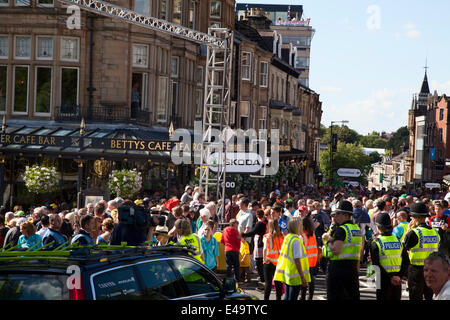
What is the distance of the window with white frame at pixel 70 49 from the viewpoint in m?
31.8

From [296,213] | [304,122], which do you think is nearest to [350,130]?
[304,122]

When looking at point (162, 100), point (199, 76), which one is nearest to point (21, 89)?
point (162, 100)

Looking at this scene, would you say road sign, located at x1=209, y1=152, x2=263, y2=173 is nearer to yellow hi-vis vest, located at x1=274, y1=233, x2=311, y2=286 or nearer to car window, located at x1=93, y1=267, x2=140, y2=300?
yellow hi-vis vest, located at x1=274, y1=233, x2=311, y2=286

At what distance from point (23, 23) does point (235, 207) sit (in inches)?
601

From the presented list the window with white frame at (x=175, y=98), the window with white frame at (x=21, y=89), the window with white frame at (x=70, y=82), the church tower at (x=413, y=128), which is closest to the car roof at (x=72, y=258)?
the window with white frame at (x=70, y=82)

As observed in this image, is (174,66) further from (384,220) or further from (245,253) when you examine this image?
(384,220)

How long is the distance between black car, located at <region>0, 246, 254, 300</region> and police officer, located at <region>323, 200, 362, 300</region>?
2320mm

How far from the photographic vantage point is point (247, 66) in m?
46.5

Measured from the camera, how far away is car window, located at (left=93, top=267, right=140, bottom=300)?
20.6 ft

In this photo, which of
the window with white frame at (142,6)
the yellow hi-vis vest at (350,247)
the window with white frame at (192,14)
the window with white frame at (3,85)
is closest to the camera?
the yellow hi-vis vest at (350,247)

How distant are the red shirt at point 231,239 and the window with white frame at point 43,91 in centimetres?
1835

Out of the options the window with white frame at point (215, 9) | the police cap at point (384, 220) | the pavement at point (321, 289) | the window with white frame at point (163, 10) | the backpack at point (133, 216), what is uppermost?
the window with white frame at point (215, 9)

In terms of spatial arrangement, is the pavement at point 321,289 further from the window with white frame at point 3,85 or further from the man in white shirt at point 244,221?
the window with white frame at point 3,85
